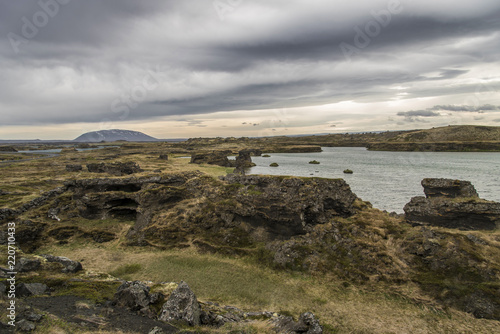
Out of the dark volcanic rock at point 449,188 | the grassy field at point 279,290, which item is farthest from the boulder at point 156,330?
the dark volcanic rock at point 449,188

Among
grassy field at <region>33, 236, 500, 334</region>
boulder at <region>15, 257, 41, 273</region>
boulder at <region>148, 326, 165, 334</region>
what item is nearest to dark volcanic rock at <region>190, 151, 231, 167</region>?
grassy field at <region>33, 236, 500, 334</region>

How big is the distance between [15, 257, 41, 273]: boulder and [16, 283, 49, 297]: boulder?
141 inches

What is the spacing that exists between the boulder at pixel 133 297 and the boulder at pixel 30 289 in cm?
440

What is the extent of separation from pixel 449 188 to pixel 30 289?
128 ft

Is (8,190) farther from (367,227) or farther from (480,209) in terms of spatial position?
(480,209)

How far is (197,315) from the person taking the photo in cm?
1328

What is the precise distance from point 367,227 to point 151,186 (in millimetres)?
25927

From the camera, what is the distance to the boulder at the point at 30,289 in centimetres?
1353

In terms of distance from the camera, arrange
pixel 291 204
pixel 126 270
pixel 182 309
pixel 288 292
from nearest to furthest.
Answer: pixel 182 309
pixel 288 292
pixel 126 270
pixel 291 204

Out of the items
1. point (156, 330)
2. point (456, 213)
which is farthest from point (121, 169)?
point (456, 213)

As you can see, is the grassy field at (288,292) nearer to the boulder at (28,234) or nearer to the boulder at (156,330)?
the boulder at (28,234)

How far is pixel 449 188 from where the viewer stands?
2908 cm

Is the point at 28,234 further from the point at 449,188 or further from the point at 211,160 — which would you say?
the point at 211,160

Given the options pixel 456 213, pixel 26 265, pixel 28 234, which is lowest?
pixel 28 234
